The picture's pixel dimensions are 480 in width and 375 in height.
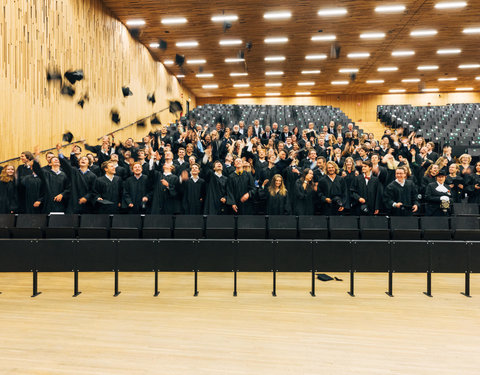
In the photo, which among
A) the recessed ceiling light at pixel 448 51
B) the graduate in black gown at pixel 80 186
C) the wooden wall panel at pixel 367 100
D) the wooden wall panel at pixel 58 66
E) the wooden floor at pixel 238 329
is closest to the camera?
the wooden floor at pixel 238 329

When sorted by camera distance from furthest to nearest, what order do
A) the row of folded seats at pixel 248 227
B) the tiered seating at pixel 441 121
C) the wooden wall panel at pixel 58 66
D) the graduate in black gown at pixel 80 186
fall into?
the tiered seating at pixel 441 121 → the wooden wall panel at pixel 58 66 → the graduate in black gown at pixel 80 186 → the row of folded seats at pixel 248 227

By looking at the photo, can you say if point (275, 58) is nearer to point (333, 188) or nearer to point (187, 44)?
point (187, 44)

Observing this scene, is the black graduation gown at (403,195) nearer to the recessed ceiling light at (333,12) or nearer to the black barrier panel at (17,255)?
the black barrier panel at (17,255)

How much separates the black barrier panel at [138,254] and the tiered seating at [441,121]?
28.1ft

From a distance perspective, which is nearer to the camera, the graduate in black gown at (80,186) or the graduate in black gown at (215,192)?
the graduate in black gown at (80,186)

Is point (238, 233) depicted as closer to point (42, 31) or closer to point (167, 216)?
point (167, 216)

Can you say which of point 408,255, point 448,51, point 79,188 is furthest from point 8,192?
point 448,51

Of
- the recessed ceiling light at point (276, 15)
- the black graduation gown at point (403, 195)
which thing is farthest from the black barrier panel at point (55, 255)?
the recessed ceiling light at point (276, 15)

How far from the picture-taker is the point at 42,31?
6828 mm

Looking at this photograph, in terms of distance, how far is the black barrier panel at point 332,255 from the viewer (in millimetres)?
3686

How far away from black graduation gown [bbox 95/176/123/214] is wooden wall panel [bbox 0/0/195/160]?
8.10 ft

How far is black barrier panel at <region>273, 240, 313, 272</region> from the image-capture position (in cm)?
368

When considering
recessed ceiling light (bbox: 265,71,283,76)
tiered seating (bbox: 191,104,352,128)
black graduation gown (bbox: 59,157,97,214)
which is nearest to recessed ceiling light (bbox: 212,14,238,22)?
tiered seating (bbox: 191,104,352,128)

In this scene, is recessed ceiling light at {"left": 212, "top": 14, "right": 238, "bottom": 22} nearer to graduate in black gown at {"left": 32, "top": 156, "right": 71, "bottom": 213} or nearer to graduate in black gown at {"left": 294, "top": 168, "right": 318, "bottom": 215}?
graduate in black gown at {"left": 294, "top": 168, "right": 318, "bottom": 215}
